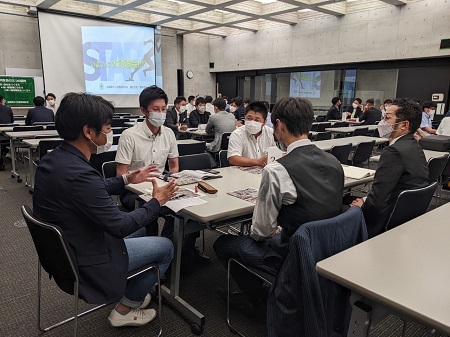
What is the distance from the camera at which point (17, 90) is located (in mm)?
9008

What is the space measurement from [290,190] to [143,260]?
2.84ft

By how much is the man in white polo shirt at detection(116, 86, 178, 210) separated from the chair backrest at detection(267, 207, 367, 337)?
1604 mm

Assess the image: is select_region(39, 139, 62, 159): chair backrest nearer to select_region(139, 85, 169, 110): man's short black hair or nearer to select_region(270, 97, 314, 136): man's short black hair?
select_region(139, 85, 169, 110): man's short black hair

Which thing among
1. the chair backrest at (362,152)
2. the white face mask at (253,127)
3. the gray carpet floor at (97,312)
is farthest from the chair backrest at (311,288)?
the chair backrest at (362,152)

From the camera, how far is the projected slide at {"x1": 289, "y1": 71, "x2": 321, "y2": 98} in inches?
407

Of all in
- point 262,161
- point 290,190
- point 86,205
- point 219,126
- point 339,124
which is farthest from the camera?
point 339,124

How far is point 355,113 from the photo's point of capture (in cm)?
893

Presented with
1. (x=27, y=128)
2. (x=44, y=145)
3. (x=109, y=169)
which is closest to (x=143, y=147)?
(x=109, y=169)

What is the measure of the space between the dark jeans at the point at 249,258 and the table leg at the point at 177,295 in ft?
0.82

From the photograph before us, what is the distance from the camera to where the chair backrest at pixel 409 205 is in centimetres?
170

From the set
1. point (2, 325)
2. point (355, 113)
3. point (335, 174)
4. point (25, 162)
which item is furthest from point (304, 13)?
point (2, 325)

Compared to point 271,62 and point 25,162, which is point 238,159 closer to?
point 25,162

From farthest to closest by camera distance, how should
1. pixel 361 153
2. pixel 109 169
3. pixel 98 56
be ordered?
1. pixel 98 56
2. pixel 361 153
3. pixel 109 169

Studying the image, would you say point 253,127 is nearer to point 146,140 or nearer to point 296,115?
point 146,140
